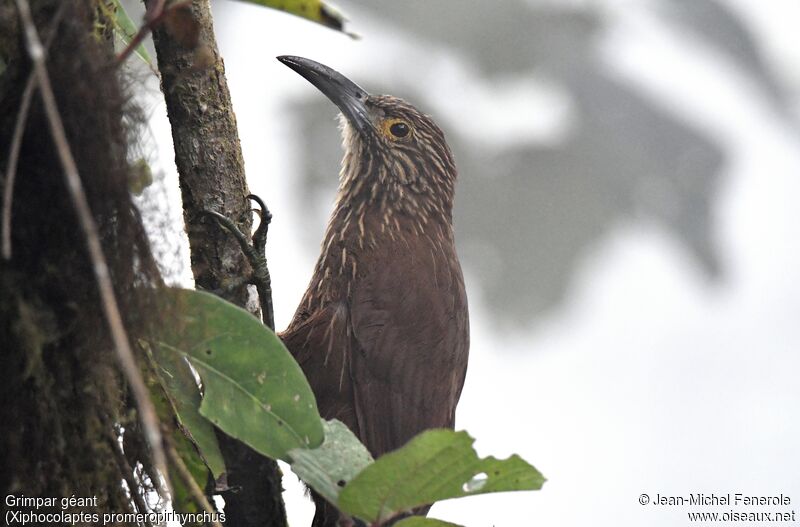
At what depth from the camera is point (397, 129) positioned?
310cm

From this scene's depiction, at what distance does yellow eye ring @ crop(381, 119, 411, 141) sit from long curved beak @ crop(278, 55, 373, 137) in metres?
0.05

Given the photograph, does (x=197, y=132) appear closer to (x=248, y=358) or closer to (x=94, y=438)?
(x=248, y=358)

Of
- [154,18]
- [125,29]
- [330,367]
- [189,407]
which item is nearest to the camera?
[154,18]

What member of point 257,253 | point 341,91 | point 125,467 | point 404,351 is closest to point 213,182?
point 257,253

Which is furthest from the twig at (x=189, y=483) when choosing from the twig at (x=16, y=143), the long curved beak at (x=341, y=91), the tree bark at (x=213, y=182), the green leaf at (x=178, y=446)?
the long curved beak at (x=341, y=91)

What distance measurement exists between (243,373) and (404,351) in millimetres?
1103

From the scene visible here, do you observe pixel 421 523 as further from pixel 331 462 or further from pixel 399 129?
pixel 399 129

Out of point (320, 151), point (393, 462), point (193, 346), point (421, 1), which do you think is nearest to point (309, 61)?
point (193, 346)

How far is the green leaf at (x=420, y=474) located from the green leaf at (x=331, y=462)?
2.6 inches

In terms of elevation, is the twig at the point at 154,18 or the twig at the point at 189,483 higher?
the twig at the point at 154,18

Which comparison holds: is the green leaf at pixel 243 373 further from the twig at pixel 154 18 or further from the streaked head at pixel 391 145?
the streaked head at pixel 391 145

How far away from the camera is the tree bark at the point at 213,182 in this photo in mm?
1941

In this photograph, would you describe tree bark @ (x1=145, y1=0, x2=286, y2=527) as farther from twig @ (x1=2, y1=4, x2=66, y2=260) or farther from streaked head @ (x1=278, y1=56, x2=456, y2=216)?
streaked head @ (x1=278, y1=56, x2=456, y2=216)

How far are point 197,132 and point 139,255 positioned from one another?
1.84ft
